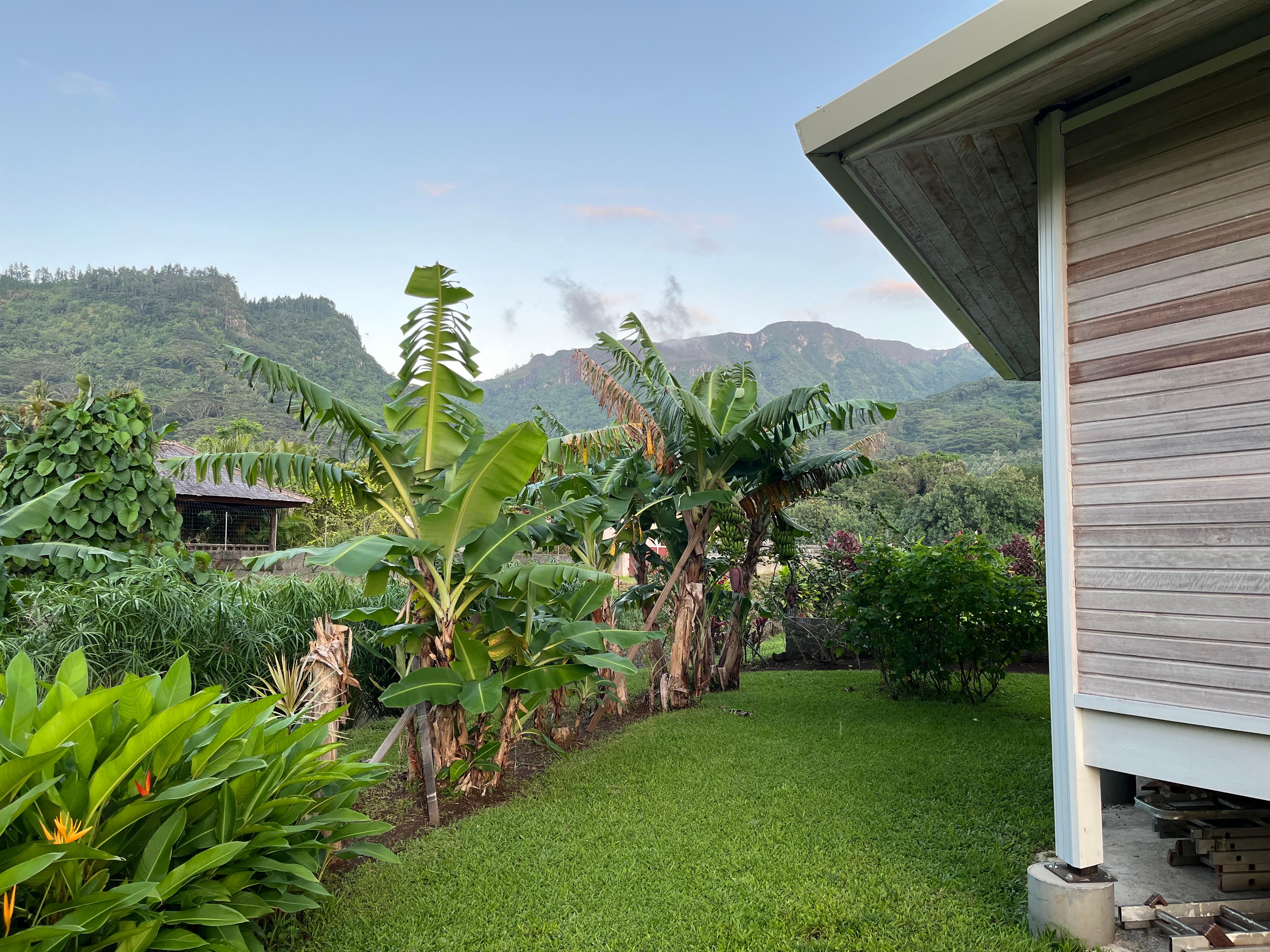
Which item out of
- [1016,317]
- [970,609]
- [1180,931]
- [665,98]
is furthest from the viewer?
[665,98]

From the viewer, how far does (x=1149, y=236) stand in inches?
110

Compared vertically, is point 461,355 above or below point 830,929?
above

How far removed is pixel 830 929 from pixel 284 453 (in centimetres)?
435

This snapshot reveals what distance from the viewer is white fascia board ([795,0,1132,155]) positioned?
2.38m

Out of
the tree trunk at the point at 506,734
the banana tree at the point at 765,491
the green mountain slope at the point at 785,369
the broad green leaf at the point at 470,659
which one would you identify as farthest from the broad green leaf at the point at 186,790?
the green mountain slope at the point at 785,369

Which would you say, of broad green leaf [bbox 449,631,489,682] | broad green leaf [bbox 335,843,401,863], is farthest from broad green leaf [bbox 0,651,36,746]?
broad green leaf [bbox 449,631,489,682]

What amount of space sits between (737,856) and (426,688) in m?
2.13

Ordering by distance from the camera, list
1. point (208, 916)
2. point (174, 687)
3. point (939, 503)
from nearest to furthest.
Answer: point (208, 916) < point (174, 687) < point (939, 503)

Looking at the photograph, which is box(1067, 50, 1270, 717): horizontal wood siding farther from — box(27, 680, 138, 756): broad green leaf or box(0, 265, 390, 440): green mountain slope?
box(0, 265, 390, 440): green mountain slope

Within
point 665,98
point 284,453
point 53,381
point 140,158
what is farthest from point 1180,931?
point 140,158

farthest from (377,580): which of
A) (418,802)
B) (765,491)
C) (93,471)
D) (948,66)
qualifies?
(765,491)

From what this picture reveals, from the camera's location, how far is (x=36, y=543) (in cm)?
603

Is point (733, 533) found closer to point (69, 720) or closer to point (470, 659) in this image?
point (470, 659)

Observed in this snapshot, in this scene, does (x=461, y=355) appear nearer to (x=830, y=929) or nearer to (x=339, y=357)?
(x=830, y=929)
